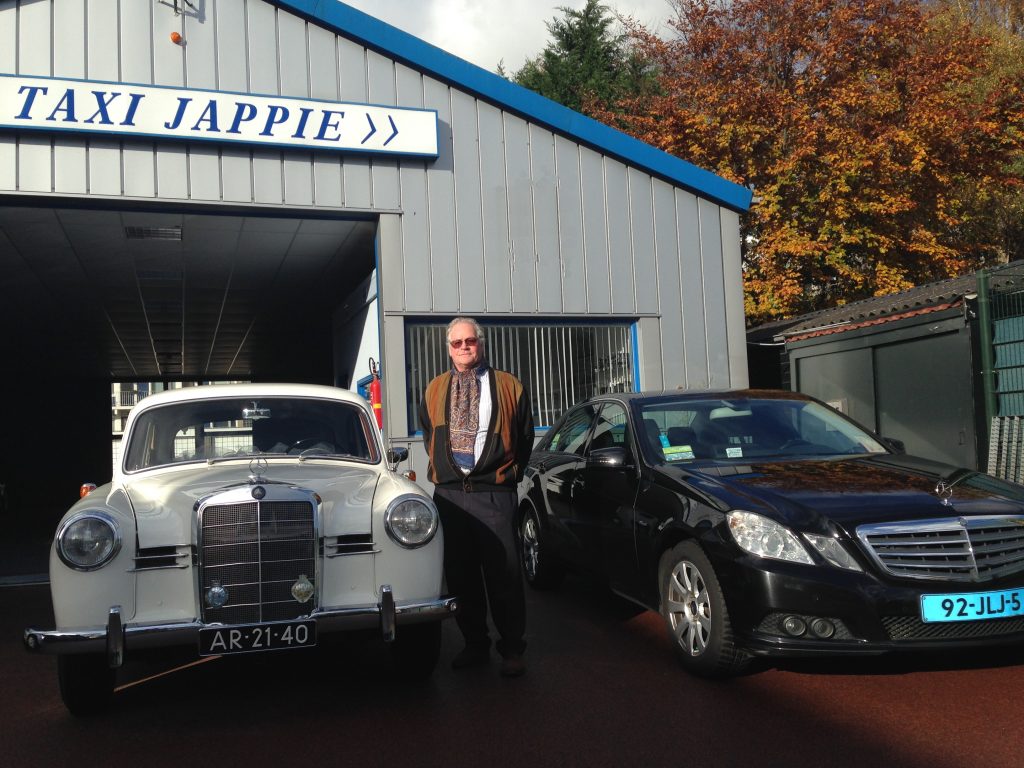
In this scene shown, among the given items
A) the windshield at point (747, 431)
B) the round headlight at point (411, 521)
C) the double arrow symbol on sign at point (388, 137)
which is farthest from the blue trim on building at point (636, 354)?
the round headlight at point (411, 521)

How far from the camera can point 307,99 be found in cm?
1030

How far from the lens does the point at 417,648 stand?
15.7 feet

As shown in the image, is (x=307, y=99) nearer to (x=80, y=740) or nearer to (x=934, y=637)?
(x=80, y=740)

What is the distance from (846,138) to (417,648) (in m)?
17.4

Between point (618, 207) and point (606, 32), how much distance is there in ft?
83.0

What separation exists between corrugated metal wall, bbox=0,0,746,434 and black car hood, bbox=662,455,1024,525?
19.8 ft

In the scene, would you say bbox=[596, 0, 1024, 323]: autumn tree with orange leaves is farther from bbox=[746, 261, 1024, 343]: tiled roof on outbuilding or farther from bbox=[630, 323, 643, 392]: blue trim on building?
bbox=[630, 323, 643, 392]: blue trim on building

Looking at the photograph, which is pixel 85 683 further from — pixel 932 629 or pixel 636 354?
pixel 636 354

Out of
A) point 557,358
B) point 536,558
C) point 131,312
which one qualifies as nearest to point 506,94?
point 557,358

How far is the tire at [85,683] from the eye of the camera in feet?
14.1

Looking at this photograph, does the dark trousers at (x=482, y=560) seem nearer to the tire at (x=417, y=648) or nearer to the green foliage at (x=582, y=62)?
the tire at (x=417, y=648)

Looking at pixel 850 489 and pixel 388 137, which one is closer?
pixel 850 489

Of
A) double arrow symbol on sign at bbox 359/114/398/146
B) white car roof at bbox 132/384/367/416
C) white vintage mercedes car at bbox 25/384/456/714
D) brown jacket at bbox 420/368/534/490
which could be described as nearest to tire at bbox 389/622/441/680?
white vintage mercedes car at bbox 25/384/456/714

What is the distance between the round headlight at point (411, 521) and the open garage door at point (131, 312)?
264 inches
